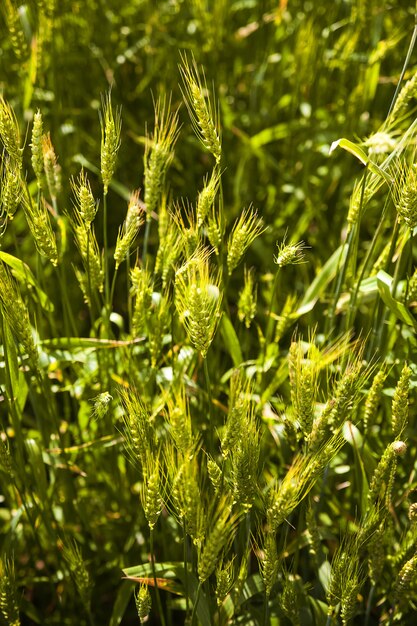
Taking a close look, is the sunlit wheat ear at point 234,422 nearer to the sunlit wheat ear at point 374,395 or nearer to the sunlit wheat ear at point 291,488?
the sunlit wheat ear at point 291,488

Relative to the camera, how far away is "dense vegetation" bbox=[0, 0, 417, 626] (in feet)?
3.35

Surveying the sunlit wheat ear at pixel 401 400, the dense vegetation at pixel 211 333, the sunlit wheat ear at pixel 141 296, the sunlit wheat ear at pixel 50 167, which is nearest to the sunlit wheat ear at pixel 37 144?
the dense vegetation at pixel 211 333

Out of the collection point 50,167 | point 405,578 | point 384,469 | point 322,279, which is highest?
point 50,167

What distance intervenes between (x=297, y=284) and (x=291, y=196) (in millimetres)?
324

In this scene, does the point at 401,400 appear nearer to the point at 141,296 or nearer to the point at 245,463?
the point at 245,463

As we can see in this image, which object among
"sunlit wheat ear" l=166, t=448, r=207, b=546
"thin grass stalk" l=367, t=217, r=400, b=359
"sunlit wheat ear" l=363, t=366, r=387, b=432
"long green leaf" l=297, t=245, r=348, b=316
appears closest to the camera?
"sunlit wheat ear" l=166, t=448, r=207, b=546

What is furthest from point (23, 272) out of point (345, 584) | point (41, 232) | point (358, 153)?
point (345, 584)

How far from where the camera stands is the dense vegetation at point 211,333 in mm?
1022

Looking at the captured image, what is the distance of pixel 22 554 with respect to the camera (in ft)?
5.16

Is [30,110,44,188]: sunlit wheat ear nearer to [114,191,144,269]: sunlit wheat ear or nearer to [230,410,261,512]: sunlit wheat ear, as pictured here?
[114,191,144,269]: sunlit wheat ear

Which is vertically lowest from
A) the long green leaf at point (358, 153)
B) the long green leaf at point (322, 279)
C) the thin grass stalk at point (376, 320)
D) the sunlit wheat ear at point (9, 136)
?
the thin grass stalk at point (376, 320)

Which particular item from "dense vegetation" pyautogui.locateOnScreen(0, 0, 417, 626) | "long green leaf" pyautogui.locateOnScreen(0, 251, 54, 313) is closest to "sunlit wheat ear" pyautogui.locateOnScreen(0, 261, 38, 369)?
"dense vegetation" pyautogui.locateOnScreen(0, 0, 417, 626)

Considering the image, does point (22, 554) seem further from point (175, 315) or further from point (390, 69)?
point (390, 69)

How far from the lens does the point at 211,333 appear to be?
1.00m
